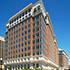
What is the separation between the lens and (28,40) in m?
106

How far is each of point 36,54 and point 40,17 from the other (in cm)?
2083

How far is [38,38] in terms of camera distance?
100 metres

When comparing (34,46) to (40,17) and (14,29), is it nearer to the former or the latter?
(40,17)

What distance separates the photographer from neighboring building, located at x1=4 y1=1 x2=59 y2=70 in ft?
328

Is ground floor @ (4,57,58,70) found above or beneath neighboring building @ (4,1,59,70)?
beneath

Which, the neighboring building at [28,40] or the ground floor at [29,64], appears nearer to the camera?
the ground floor at [29,64]

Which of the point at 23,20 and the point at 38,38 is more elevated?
the point at 23,20

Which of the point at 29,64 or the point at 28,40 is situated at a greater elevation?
the point at 28,40

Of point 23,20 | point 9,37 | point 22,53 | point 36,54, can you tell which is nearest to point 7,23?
point 9,37

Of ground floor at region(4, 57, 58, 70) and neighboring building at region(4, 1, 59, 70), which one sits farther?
neighboring building at region(4, 1, 59, 70)

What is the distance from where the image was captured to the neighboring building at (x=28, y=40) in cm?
10006

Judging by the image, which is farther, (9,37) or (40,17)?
A: (9,37)

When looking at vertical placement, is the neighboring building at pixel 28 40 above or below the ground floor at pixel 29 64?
above

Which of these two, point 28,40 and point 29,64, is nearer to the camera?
point 29,64
